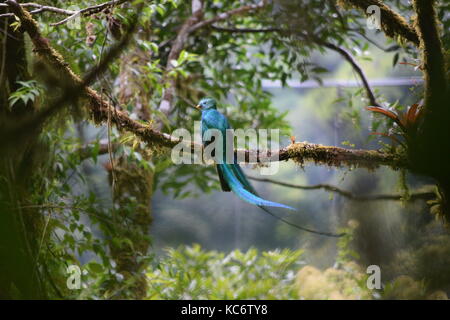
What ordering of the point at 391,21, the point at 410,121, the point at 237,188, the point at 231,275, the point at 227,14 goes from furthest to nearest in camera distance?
the point at 231,275, the point at 227,14, the point at 391,21, the point at 237,188, the point at 410,121

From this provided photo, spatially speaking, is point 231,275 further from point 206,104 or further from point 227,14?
point 227,14

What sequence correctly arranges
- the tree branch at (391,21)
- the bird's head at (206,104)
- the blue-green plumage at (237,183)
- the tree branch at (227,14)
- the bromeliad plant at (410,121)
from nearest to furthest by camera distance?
1. the bromeliad plant at (410,121)
2. the blue-green plumage at (237,183)
3. the tree branch at (391,21)
4. the bird's head at (206,104)
5. the tree branch at (227,14)

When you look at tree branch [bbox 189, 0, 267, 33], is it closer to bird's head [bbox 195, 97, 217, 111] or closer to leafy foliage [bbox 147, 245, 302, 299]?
bird's head [bbox 195, 97, 217, 111]

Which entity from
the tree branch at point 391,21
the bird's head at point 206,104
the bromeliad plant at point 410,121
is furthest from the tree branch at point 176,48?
the bromeliad plant at point 410,121

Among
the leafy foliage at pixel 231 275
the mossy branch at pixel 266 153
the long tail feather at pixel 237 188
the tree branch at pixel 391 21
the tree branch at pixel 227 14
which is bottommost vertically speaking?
the leafy foliage at pixel 231 275

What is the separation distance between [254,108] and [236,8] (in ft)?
2.21

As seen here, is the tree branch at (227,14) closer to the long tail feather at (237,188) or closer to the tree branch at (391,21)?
the tree branch at (391,21)

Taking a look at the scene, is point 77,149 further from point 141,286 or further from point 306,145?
point 306,145

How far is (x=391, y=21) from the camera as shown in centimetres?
172

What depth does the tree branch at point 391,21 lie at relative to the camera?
1.69 metres

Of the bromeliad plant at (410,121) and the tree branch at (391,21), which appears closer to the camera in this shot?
the bromeliad plant at (410,121)

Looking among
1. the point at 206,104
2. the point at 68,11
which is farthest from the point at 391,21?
the point at 68,11

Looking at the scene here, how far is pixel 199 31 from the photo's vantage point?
2.79 m
